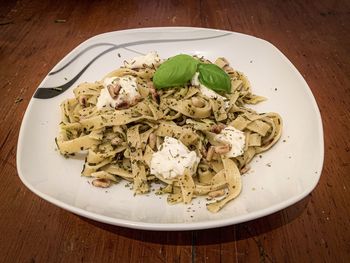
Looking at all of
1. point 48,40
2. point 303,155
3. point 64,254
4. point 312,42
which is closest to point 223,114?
point 303,155

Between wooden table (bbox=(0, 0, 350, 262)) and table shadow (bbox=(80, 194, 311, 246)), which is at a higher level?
table shadow (bbox=(80, 194, 311, 246))

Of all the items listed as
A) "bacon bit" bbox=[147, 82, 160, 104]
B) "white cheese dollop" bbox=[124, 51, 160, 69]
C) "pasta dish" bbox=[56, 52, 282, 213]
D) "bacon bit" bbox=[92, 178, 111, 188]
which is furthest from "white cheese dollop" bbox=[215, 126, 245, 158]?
"white cheese dollop" bbox=[124, 51, 160, 69]

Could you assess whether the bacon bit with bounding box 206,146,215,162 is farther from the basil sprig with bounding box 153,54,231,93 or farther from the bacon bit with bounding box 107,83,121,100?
the bacon bit with bounding box 107,83,121,100

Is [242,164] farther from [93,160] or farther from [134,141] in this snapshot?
[93,160]

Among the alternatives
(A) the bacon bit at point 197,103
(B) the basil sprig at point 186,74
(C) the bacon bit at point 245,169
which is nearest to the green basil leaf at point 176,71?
(B) the basil sprig at point 186,74

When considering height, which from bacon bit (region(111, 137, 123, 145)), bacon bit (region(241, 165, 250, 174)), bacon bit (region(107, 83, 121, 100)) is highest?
bacon bit (region(107, 83, 121, 100))

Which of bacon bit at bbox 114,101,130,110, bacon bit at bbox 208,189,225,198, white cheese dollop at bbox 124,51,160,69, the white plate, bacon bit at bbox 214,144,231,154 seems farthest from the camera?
white cheese dollop at bbox 124,51,160,69

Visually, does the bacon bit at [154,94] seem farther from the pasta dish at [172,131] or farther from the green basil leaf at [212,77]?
the green basil leaf at [212,77]
